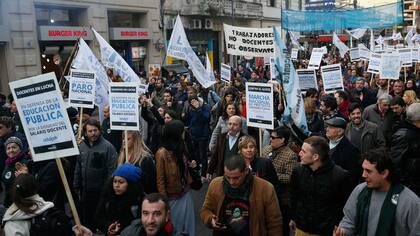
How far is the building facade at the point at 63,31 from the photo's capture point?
54.3ft

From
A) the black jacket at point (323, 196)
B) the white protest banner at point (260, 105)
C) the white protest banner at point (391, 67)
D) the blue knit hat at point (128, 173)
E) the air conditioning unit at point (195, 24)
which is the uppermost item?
the air conditioning unit at point (195, 24)

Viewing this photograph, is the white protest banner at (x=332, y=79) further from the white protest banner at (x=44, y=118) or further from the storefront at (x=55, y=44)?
the storefront at (x=55, y=44)

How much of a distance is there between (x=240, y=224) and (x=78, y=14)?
1819 centimetres

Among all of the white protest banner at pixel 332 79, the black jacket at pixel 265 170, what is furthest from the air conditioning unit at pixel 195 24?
the black jacket at pixel 265 170

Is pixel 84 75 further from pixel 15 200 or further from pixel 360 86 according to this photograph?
pixel 360 86

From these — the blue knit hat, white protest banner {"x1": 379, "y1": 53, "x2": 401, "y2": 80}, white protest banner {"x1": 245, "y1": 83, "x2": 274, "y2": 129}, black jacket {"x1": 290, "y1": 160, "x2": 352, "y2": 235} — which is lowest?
black jacket {"x1": 290, "y1": 160, "x2": 352, "y2": 235}

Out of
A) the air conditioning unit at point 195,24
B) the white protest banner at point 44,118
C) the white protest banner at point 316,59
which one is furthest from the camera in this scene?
the air conditioning unit at point 195,24

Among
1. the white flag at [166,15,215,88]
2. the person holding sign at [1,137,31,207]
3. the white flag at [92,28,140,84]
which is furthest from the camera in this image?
the white flag at [166,15,215,88]

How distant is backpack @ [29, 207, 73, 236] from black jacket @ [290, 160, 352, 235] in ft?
6.76

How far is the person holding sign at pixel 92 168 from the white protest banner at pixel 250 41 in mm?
4003

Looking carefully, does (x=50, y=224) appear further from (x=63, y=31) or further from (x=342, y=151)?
(x=63, y=31)

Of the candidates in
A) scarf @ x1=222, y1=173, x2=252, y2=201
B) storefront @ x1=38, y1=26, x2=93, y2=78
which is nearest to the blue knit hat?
scarf @ x1=222, y1=173, x2=252, y2=201

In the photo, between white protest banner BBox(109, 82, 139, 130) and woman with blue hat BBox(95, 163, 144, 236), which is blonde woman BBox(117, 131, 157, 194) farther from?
woman with blue hat BBox(95, 163, 144, 236)

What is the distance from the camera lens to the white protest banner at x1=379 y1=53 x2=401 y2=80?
10695 mm
